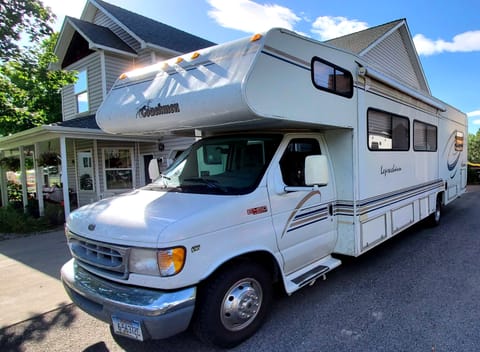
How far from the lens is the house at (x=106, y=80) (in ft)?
37.2

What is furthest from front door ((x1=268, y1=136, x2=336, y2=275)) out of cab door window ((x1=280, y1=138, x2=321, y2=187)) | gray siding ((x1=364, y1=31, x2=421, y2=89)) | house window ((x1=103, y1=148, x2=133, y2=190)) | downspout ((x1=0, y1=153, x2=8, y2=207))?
downspout ((x1=0, y1=153, x2=8, y2=207))

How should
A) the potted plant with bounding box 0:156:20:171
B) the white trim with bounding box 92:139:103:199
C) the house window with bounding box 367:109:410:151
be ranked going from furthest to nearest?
the potted plant with bounding box 0:156:20:171 → the white trim with bounding box 92:139:103:199 → the house window with bounding box 367:109:410:151

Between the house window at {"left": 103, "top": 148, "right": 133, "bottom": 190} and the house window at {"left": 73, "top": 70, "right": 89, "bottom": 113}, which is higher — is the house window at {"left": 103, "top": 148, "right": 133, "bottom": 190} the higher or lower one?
the lower one

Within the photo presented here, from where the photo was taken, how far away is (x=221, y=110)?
293 centimetres

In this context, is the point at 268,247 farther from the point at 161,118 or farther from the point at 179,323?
the point at 161,118

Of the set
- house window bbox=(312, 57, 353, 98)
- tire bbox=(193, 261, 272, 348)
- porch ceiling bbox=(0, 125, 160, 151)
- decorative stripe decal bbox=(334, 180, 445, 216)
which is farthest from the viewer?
porch ceiling bbox=(0, 125, 160, 151)

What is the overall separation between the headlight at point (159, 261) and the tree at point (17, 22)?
7.34 meters

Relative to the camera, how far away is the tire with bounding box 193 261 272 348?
→ 275 centimetres

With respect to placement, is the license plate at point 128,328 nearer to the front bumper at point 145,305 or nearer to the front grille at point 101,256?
the front bumper at point 145,305

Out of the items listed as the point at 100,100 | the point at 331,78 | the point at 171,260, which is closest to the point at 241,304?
the point at 171,260

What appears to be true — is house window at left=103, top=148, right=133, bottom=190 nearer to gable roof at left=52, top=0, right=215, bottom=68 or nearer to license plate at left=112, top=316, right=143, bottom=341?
gable roof at left=52, top=0, right=215, bottom=68

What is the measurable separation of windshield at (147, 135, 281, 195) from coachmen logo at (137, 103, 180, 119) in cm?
74

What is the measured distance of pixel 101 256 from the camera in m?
2.90

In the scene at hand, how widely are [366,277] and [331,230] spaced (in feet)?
3.45
